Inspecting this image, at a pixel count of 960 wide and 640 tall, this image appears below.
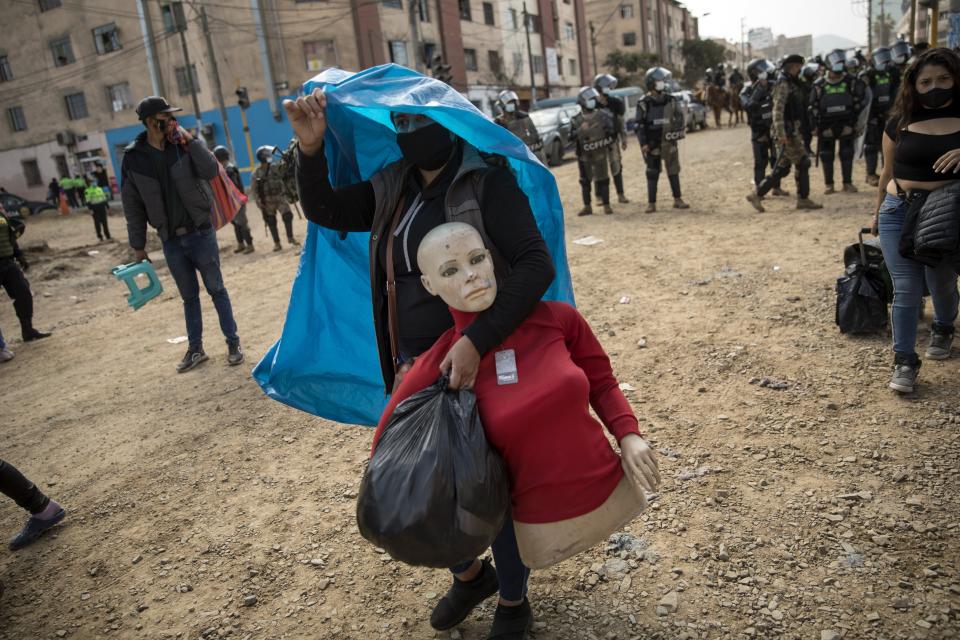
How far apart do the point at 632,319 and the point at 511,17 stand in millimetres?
38665

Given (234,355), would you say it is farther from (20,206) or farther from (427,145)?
(20,206)

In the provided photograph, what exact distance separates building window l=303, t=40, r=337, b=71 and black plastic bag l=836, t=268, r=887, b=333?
28.1 metres

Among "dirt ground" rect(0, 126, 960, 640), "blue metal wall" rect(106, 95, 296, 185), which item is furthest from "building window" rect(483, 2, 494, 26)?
"dirt ground" rect(0, 126, 960, 640)

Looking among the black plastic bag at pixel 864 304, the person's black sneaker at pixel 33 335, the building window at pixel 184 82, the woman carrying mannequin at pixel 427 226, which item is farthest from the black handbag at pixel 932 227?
the building window at pixel 184 82

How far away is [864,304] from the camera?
13.9 feet

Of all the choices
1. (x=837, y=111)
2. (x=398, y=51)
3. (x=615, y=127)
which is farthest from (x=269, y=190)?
(x=398, y=51)

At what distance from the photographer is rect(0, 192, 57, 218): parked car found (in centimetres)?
2327

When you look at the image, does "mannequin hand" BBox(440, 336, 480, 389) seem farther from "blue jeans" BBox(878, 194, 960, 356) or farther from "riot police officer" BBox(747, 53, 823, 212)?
"riot police officer" BBox(747, 53, 823, 212)

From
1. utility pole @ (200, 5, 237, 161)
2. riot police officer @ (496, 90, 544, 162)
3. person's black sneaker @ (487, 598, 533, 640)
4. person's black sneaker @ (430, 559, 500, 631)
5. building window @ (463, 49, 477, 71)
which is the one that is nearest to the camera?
person's black sneaker @ (487, 598, 533, 640)

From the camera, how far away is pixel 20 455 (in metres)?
4.54

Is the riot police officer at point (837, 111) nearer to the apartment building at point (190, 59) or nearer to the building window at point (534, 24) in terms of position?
the apartment building at point (190, 59)

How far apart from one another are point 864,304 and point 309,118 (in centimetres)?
383

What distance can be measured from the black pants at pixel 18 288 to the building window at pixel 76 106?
30.2 metres

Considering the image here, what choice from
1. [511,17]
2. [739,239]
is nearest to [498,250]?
[739,239]
